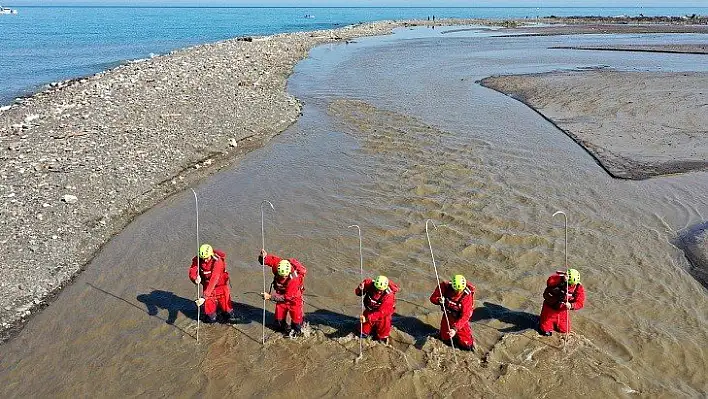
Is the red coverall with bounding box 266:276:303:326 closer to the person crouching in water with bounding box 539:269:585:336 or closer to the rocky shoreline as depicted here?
the person crouching in water with bounding box 539:269:585:336

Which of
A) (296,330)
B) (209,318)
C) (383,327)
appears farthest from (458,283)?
(209,318)

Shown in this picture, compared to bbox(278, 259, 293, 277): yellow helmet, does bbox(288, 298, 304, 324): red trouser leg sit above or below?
below

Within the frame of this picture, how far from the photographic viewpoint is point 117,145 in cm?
1650

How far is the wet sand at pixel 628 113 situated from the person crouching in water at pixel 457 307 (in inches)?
392

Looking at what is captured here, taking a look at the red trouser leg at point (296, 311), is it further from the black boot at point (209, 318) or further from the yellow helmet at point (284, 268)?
the black boot at point (209, 318)

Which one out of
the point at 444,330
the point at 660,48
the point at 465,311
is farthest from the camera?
the point at 660,48

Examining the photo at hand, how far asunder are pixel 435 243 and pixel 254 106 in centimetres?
1383

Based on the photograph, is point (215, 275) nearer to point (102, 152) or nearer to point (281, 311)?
point (281, 311)

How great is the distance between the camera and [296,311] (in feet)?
29.6

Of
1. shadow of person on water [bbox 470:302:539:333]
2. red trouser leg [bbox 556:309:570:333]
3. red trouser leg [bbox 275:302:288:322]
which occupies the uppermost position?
red trouser leg [bbox 275:302:288:322]

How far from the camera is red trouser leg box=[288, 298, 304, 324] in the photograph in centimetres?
897

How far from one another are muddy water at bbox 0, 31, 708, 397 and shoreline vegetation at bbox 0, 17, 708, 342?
661 millimetres

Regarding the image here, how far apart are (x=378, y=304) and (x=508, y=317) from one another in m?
2.77

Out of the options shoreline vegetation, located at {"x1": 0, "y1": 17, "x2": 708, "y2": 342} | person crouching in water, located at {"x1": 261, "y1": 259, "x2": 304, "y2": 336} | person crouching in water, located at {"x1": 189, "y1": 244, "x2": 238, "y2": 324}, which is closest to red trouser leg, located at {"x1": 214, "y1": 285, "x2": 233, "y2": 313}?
person crouching in water, located at {"x1": 189, "y1": 244, "x2": 238, "y2": 324}
